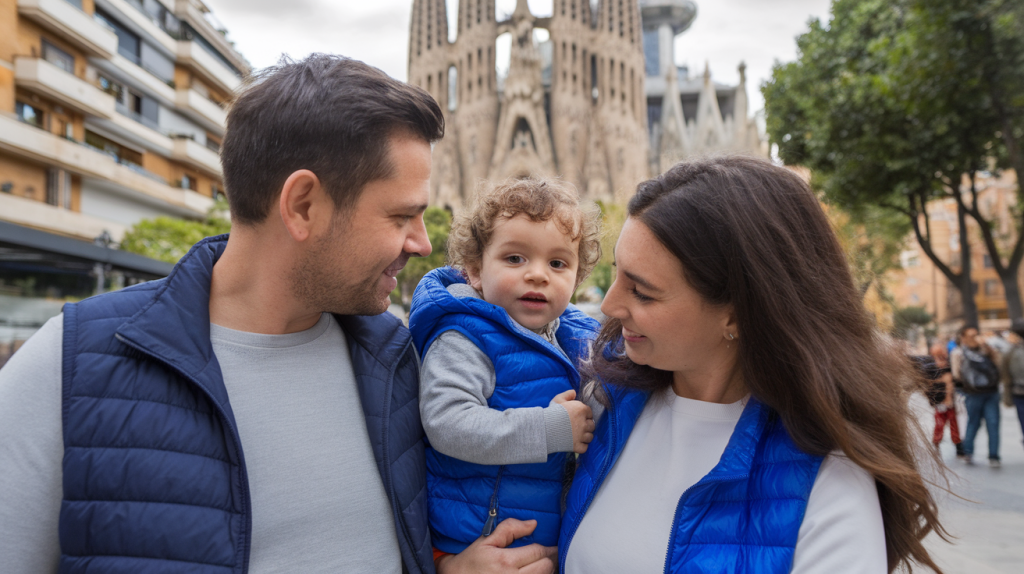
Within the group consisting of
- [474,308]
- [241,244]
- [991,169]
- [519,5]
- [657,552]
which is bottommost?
[657,552]

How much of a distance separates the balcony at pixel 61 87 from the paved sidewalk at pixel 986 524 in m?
26.8

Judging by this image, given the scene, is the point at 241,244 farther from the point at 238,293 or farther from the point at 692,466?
the point at 692,466

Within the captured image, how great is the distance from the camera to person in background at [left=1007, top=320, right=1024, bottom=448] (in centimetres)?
886

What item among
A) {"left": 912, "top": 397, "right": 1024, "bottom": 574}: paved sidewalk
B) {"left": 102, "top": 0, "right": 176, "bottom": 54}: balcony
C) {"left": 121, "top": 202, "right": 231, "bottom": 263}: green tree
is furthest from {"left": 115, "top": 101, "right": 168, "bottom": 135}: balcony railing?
{"left": 912, "top": 397, "right": 1024, "bottom": 574}: paved sidewalk

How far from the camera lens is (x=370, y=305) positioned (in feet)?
6.76

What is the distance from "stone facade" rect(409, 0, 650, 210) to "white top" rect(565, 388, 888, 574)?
47.0m

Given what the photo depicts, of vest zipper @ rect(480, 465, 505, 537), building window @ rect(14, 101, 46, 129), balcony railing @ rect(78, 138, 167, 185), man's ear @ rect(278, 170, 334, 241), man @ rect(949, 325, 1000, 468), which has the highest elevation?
building window @ rect(14, 101, 46, 129)

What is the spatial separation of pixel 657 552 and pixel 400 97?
5.13ft

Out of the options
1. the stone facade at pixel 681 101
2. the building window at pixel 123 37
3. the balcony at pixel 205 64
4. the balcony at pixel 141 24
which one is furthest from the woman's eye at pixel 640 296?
the stone facade at pixel 681 101

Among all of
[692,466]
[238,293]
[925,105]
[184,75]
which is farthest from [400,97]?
[184,75]

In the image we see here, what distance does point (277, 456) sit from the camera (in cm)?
188

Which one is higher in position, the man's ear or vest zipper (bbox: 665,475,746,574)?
the man's ear

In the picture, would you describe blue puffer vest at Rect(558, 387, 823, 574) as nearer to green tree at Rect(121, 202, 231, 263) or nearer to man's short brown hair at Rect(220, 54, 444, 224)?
man's short brown hair at Rect(220, 54, 444, 224)

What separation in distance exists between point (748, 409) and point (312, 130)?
5.05 feet
